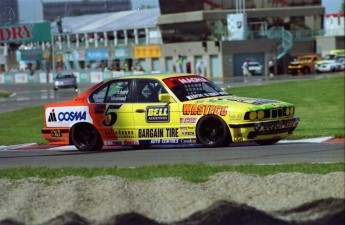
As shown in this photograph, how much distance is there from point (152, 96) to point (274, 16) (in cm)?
846

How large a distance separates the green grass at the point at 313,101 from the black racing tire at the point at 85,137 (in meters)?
3.91

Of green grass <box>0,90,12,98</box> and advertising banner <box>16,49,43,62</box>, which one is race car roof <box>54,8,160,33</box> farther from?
green grass <box>0,90,12,98</box>

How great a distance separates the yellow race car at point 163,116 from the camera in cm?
1309

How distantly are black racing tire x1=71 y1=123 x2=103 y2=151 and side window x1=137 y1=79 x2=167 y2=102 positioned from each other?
3.59 feet

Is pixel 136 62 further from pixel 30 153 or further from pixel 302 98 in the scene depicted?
pixel 30 153

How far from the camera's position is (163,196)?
842 cm

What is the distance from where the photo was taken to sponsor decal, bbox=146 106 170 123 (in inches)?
538

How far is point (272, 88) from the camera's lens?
25922mm

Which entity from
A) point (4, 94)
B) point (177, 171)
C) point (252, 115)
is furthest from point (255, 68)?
point (177, 171)

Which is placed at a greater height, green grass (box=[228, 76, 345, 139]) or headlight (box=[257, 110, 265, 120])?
headlight (box=[257, 110, 265, 120])

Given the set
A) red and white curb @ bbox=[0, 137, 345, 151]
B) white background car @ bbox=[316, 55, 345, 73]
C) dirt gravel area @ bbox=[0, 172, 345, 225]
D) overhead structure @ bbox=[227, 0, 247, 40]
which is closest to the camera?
dirt gravel area @ bbox=[0, 172, 345, 225]

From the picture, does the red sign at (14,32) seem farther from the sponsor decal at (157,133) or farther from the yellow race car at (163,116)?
the sponsor decal at (157,133)

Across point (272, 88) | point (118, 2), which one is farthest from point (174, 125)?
point (272, 88)

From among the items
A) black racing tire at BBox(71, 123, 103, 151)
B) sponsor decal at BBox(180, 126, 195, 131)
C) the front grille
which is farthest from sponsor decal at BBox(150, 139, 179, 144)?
the front grille
